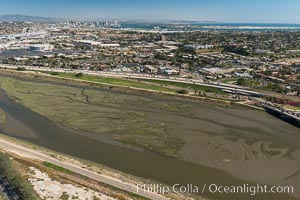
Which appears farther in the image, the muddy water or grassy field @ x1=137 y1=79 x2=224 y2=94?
grassy field @ x1=137 y1=79 x2=224 y2=94

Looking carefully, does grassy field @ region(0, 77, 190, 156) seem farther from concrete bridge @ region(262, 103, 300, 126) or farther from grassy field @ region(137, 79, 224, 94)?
concrete bridge @ region(262, 103, 300, 126)

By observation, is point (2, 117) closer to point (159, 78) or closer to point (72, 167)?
point (72, 167)

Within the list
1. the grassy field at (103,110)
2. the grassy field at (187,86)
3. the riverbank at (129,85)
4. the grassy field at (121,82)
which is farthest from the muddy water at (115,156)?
the grassy field at (187,86)

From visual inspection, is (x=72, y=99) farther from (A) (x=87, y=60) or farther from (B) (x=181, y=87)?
(A) (x=87, y=60)

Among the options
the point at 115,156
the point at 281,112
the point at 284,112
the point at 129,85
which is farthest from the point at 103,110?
the point at 284,112

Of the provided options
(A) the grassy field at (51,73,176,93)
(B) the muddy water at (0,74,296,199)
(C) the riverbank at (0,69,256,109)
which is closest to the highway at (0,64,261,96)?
(C) the riverbank at (0,69,256,109)

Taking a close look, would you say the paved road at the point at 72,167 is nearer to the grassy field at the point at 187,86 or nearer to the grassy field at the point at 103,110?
the grassy field at the point at 103,110

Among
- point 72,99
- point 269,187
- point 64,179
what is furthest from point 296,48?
point 64,179
